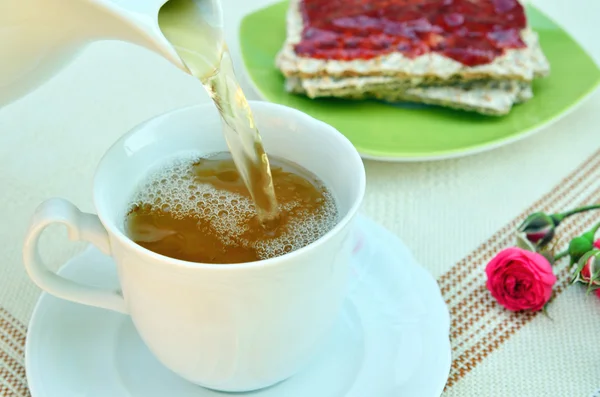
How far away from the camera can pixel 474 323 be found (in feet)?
3.22

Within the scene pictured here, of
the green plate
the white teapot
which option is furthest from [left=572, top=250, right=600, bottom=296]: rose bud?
the white teapot

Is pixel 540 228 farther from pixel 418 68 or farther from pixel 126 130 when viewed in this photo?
pixel 126 130

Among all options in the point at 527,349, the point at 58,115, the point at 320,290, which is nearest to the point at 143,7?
the point at 320,290

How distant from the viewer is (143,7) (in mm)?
732

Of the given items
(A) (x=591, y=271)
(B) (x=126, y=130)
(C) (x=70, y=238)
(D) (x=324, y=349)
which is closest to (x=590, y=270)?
(A) (x=591, y=271)

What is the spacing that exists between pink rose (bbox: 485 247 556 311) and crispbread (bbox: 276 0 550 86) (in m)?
0.51

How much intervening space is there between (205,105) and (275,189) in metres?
0.14

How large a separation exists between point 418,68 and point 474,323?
596 mm

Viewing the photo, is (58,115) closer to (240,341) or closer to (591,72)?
(240,341)

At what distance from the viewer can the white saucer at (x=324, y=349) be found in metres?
0.82

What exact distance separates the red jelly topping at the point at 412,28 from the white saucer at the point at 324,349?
1.96ft

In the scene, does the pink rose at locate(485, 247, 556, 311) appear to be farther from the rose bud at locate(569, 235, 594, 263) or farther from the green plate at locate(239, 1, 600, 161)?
the green plate at locate(239, 1, 600, 161)

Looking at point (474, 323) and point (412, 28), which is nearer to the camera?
point (474, 323)

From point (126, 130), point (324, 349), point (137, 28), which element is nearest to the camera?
point (137, 28)
